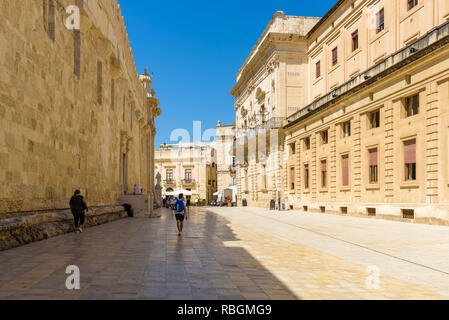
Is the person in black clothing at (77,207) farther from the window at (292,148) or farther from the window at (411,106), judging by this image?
the window at (292,148)

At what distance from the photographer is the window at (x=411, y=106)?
58.5ft

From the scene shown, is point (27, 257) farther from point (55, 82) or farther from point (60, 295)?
point (55, 82)

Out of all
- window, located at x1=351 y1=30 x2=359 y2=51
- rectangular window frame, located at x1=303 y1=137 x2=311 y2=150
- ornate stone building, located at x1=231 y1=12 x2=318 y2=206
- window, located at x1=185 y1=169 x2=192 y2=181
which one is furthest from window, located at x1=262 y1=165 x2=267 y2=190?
window, located at x1=185 y1=169 x2=192 y2=181

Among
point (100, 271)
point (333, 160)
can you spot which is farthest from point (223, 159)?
point (100, 271)

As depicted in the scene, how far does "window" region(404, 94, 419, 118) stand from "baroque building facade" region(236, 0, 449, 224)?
0.14 ft

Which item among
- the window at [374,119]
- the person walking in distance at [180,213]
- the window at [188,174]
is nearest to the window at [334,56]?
the window at [374,119]

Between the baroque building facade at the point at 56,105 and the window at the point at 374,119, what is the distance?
12.8 metres

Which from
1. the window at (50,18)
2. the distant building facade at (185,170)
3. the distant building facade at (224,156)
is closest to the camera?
the window at (50,18)

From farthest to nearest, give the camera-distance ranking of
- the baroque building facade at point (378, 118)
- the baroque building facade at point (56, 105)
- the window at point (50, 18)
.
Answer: the baroque building facade at point (378, 118)
the window at point (50, 18)
the baroque building facade at point (56, 105)

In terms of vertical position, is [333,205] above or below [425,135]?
below

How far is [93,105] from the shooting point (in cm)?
1577

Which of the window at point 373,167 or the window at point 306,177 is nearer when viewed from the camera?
the window at point 373,167

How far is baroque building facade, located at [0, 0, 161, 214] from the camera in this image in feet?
28.1

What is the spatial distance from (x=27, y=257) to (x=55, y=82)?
578 centimetres
